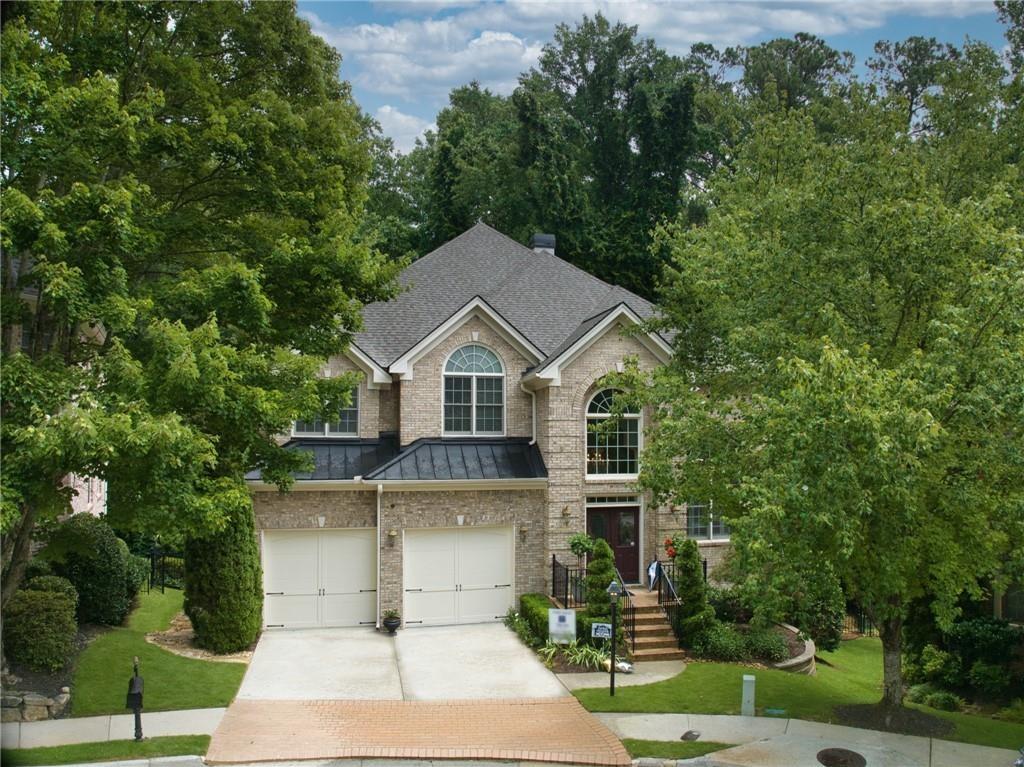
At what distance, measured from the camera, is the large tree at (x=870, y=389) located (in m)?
10.8

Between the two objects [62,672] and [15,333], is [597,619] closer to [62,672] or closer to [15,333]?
[62,672]

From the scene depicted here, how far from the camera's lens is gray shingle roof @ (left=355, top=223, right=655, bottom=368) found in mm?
21969

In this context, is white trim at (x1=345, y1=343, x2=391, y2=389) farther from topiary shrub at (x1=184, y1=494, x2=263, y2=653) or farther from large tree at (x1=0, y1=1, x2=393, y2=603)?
large tree at (x1=0, y1=1, x2=393, y2=603)

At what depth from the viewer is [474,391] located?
2094 centimetres

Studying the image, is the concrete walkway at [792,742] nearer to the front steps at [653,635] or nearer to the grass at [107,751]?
the front steps at [653,635]

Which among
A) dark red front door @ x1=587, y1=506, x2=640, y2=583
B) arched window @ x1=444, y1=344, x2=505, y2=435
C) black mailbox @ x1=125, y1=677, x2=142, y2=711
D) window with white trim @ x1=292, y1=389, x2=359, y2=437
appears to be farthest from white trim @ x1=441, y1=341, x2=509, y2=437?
black mailbox @ x1=125, y1=677, x2=142, y2=711

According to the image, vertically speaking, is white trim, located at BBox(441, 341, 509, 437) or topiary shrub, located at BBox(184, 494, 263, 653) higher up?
white trim, located at BBox(441, 341, 509, 437)

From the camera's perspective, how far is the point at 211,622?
16.8 meters

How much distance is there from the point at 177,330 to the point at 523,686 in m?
8.76

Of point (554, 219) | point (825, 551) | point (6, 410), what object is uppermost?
point (554, 219)

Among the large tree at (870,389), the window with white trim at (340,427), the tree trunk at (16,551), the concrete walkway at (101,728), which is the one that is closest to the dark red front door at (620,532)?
the large tree at (870,389)

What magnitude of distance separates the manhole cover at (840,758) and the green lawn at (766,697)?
1.55 meters

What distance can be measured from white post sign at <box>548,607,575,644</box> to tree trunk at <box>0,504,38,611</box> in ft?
30.1

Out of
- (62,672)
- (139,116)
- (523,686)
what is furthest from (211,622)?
(139,116)
